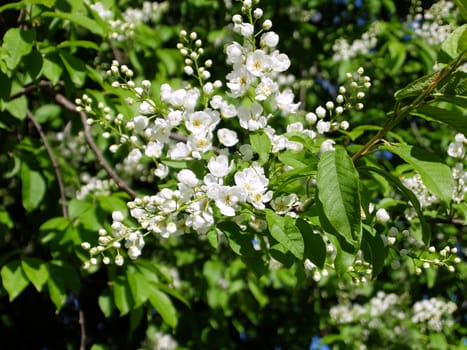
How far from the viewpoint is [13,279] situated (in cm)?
235

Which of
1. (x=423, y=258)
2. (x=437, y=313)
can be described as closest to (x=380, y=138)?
(x=423, y=258)

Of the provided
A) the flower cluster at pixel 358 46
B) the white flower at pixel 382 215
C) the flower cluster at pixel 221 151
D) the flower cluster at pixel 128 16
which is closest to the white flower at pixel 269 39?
the flower cluster at pixel 221 151

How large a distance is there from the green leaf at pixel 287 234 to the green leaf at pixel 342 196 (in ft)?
0.47

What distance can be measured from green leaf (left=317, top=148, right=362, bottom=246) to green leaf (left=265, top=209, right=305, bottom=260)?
0.47ft

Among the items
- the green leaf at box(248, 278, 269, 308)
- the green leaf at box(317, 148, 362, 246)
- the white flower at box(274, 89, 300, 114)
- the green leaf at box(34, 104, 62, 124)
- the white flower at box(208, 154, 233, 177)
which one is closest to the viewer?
the green leaf at box(317, 148, 362, 246)

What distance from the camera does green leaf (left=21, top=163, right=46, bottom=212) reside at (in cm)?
274

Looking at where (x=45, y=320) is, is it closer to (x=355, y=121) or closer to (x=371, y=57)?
(x=355, y=121)

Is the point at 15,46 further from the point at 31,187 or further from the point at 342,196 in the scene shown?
the point at 342,196

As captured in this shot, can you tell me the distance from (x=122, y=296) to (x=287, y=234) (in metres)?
1.35

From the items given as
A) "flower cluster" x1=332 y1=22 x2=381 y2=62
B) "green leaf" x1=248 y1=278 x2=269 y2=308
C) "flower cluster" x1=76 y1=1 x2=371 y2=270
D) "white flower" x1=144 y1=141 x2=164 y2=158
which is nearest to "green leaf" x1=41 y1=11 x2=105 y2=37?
"flower cluster" x1=76 y1=1 x2=371 y2=270

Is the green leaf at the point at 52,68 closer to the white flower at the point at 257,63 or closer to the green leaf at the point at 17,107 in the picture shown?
the green leaf at the point at 17,107

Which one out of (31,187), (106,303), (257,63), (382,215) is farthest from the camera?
(31,187)

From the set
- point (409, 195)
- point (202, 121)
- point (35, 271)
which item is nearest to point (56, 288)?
point (35, 271)

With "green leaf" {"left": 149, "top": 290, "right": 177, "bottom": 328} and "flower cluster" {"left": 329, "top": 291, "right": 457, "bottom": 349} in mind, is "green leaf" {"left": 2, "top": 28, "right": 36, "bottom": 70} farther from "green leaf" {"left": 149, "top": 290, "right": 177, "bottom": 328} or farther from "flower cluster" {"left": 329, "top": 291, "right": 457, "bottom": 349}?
"flower cluster" {"left": 329, "top": 291, "right": 457, "bottom": 349}
